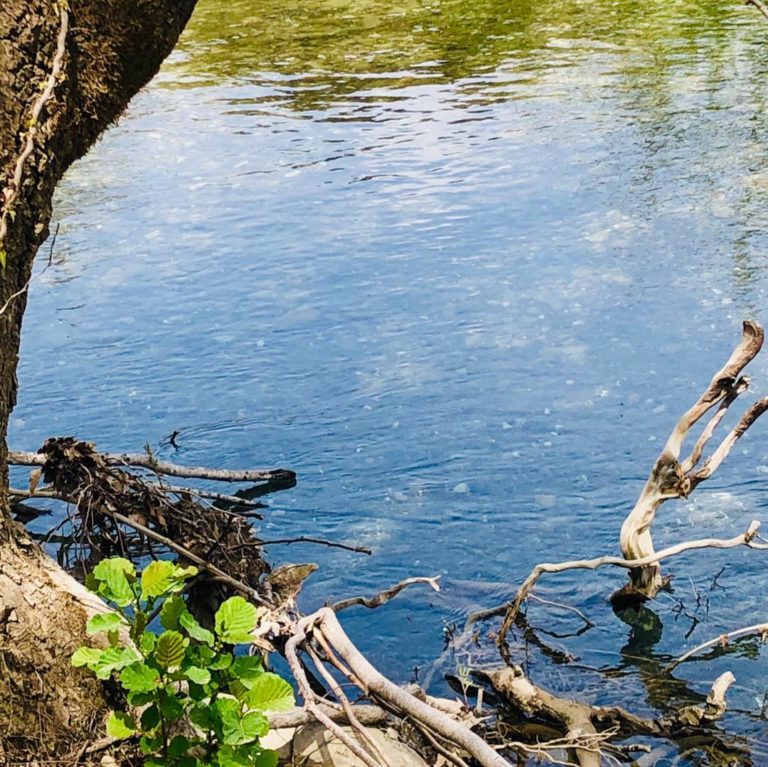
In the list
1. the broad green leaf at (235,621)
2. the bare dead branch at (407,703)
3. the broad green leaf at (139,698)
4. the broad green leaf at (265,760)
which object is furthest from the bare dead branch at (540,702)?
the broad green leaf at (139,698)

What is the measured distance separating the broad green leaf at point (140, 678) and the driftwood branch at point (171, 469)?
6.58ft

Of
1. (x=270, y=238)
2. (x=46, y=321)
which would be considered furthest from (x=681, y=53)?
(x=46, y=321)

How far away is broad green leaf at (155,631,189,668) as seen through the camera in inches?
126

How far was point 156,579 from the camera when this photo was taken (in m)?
3.28

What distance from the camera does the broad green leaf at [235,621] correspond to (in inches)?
129

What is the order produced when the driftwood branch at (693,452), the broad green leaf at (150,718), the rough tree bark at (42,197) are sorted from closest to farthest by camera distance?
the broad green leaf at (150,718), the rough tree bark at (42,197), the driftwood branch at (693,452)

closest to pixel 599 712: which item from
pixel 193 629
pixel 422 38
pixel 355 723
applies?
pixel 355 723

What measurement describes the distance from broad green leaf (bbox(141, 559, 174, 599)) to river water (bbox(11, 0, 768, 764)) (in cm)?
242

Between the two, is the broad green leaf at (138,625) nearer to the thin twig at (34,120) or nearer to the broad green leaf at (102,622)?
the broad green leaf at (102,622)

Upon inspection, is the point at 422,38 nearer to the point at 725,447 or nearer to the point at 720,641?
the point at 725,447

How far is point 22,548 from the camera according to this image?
3.64 m

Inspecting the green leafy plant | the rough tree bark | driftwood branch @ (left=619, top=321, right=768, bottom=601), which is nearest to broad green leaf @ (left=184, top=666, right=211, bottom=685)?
the green leafy plant

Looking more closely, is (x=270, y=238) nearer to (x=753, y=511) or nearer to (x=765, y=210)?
(x=765, y=210)

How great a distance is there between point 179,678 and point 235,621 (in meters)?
0.22
